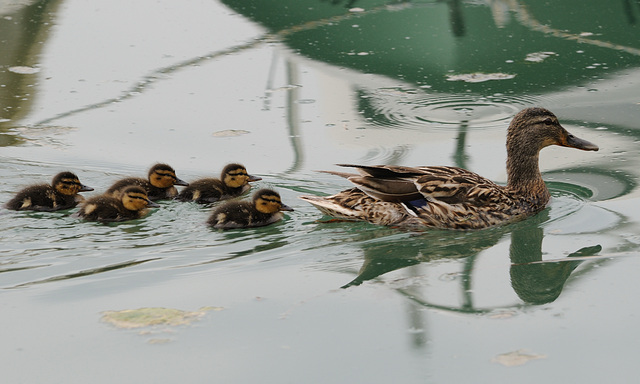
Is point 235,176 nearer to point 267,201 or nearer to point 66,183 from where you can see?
point 267,201

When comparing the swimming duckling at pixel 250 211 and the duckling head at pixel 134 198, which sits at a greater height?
the duckling head at pixel 134 198

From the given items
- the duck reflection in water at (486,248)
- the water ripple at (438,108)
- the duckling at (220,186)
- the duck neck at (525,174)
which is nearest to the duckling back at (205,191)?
the duckling at (220,186)

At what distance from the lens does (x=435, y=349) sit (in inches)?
114

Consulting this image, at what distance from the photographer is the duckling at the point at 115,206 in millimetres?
4480

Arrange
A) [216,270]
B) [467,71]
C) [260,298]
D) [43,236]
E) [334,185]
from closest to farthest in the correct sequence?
[260,298] < [216,270] < [43,236] < [334,185] < [467,71]

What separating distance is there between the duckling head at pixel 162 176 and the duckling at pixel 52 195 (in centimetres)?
32

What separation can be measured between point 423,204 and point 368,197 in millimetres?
254

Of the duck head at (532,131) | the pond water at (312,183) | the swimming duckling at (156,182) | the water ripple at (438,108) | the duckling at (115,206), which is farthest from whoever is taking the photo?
the water ripple at (438,108)

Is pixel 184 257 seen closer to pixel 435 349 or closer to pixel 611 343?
pixel 435 349

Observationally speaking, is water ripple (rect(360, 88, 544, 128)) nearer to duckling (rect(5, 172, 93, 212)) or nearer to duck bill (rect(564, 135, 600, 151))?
duck bill (rect(564, 135, 600, 151))

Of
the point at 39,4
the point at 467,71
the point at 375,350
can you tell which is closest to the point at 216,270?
the point at 375,350

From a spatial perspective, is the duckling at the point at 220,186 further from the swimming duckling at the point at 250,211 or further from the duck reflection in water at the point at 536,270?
the duck reflection in water at the point at 536,270

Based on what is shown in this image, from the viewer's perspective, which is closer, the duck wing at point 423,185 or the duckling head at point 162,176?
the duck wing at point 423,185

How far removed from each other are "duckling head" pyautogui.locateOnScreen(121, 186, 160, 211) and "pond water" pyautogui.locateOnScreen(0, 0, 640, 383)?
9 centimetres
